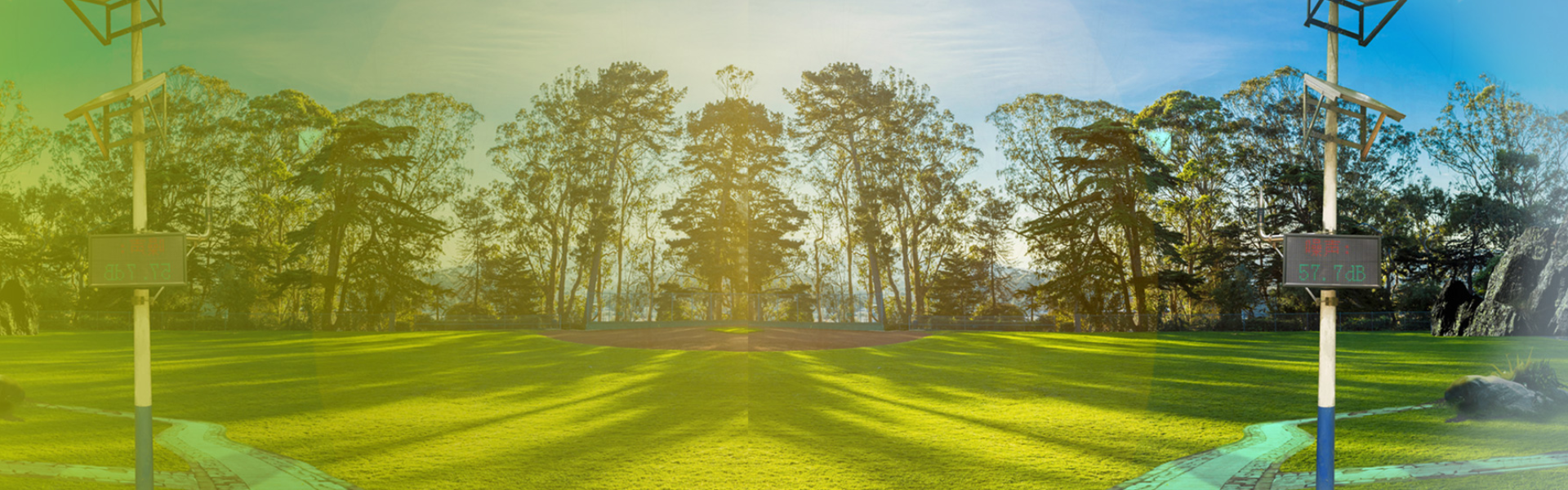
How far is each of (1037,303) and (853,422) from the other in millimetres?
25344

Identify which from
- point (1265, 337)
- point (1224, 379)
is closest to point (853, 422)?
point (1224, 379)

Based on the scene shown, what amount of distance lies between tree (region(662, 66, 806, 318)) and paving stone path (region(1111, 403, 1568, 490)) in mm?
14618

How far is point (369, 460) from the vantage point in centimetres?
736

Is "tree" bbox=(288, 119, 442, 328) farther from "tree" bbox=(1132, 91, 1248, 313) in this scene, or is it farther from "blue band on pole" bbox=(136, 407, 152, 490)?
"tree" bbox=(1132, 91, 1248, 313)

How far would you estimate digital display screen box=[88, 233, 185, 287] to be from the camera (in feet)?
19.2

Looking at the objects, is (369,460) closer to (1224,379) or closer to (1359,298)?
→ (1224,379)

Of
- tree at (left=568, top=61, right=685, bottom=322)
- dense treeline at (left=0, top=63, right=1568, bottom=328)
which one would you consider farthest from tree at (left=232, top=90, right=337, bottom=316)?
tree at (left=568, top=61, right=685, bottom=322)

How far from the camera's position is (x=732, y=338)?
18.2 m

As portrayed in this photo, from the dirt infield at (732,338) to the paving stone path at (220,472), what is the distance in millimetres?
8624

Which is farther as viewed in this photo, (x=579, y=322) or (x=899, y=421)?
(x=579, y=322)

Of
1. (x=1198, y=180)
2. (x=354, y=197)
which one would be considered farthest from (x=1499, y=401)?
(x=354, y=197)

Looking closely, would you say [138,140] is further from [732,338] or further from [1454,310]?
[1454,310]

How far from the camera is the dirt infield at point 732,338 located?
61.5ft

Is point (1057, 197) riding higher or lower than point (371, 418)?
higher
